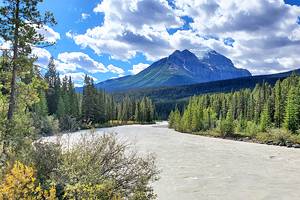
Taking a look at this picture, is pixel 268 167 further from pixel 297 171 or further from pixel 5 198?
pixel 5 198

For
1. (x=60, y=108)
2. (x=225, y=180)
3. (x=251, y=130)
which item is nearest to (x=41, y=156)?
(x=225, y=180)

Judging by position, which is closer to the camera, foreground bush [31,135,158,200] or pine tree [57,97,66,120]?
foreground bush [31,135,158,200]

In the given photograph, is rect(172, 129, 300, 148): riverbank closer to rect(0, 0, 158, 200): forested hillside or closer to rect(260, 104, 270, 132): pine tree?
rect(260, 104, 270, 132): pine tree

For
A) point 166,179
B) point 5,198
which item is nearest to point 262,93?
point 166,179

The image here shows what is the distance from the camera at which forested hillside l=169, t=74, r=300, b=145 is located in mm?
80938

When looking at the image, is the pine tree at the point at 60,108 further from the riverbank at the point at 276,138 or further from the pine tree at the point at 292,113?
the pine tree at the point at 292,113

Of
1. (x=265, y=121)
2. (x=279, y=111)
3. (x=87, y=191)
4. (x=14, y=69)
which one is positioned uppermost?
(x=14, y=69)

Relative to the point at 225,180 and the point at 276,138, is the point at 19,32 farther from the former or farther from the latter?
the point at 276,138

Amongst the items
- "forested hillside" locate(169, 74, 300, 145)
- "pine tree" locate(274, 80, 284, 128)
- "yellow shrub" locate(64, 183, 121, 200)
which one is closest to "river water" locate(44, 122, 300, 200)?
"yellow shrub" locate(64, 183, 121, 200)

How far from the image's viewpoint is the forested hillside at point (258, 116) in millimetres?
80938

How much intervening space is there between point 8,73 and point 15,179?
1011 cm

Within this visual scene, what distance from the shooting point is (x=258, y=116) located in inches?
4183

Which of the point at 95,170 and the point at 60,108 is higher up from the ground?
the point at 60,108

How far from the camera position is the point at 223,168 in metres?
33.0
